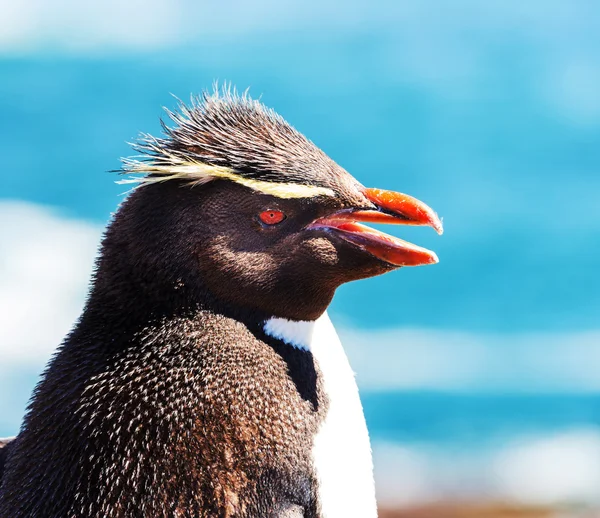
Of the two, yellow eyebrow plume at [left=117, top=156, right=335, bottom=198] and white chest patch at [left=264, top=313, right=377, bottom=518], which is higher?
yellow eyebrow plume at [left=117, top=156, right=335, bottom=198]

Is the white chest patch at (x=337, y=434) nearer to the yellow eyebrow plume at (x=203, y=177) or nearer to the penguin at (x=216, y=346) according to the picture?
the penguin at (x=216, y=346)

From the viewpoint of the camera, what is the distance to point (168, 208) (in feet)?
14.4

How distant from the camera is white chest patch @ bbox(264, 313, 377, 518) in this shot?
4.46 m

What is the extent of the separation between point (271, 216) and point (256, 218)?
2.7 inches

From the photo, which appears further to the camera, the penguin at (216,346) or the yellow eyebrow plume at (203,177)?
the yellow eyebrow plume at (203,177)

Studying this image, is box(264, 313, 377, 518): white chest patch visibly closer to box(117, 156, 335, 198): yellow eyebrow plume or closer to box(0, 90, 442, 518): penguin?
box(0, 90, 442, 518): penguin

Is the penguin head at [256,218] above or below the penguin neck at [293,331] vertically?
above

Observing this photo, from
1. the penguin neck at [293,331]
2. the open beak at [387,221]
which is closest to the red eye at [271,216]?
the open beak at [387,221]

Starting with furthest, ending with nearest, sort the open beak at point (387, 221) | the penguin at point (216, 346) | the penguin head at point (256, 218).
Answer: the open beak at point (387, 221), the penguin head at point (256, 218), the penguin at point (216, 346)

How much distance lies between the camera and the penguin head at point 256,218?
438 cm

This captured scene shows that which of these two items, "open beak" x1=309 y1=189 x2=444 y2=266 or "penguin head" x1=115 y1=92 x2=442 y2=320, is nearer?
"penguin head" x1=115 y1=92 x2=442 y2=320

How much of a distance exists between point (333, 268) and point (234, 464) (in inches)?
38.2

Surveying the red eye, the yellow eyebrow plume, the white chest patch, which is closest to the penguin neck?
the white chest patch

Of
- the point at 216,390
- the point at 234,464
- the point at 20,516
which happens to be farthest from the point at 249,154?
the point at 20,516
